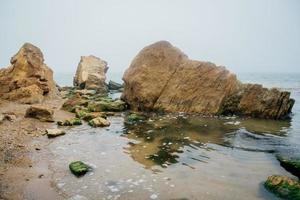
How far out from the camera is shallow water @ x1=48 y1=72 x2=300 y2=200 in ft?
24.7

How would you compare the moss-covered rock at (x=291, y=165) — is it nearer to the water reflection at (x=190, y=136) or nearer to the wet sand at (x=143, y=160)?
the wet sand at (x=143, y=160)

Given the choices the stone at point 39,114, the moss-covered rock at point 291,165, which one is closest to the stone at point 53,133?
the stone at point 39,114

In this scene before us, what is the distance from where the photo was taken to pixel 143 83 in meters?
21.0

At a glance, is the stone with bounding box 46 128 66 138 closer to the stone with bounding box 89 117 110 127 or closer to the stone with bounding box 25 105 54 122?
the stone with bounding box 89 117 110 127

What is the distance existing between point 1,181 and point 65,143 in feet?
13.9

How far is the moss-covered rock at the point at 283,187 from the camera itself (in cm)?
696

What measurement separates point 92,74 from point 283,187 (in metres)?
38.3

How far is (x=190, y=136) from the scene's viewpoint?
13414 mm

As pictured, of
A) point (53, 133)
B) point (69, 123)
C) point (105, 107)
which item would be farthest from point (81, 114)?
point (53, 133)

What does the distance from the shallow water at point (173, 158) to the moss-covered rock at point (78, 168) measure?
174mm

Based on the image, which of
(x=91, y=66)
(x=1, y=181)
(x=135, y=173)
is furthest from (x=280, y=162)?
(x=91, y=66)

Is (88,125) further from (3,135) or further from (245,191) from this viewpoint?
(245,191)

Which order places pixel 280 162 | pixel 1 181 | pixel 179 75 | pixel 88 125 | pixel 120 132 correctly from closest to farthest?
pixel 1 181 < pixel 280 162 < pixel 120 132 < pixel 88 125 < pixel 179 75

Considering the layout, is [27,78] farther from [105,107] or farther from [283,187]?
[283,187]
